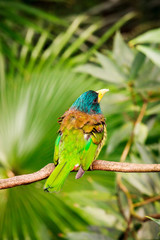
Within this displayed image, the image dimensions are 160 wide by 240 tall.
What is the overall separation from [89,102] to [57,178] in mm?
226

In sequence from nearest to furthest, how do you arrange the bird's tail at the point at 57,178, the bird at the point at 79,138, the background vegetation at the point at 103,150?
the bird's tail at the point at 57,178
the bird at the point at 79,138
the background vegetation at the point at 103,150

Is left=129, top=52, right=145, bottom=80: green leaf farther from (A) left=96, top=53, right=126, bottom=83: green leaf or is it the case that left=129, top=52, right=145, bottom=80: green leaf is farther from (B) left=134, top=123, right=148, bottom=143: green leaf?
(B) left=134, top=123, right=148, bottom=143: green leaf

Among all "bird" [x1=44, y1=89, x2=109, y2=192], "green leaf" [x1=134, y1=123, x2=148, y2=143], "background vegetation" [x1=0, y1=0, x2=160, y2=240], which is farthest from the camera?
"green leaf" [x1=134, y1=123, x2=148, y2=143]

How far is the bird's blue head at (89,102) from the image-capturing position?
0.65 meters

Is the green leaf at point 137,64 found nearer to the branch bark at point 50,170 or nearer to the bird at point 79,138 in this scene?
the bird at point 79,138

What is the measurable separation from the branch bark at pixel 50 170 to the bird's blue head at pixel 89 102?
0.47 ft

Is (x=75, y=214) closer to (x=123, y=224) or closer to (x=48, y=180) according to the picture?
(x=123, y=224)


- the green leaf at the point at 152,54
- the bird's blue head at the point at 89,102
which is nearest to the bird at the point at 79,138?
the bird's blue head at the point at 89,102

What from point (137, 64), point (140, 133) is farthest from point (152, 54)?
point (140, 133)

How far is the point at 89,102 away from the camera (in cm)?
66

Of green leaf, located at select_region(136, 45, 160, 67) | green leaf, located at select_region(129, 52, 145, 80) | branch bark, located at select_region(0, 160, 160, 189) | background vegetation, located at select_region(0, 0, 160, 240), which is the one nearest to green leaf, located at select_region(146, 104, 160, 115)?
background vegetation, located at select_region(0, 0, 160, 240)

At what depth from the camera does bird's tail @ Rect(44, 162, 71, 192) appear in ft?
1.45

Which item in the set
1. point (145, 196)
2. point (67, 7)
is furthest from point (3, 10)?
point (67, 7)

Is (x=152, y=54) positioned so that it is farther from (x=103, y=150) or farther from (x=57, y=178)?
(x=103, y=150)
